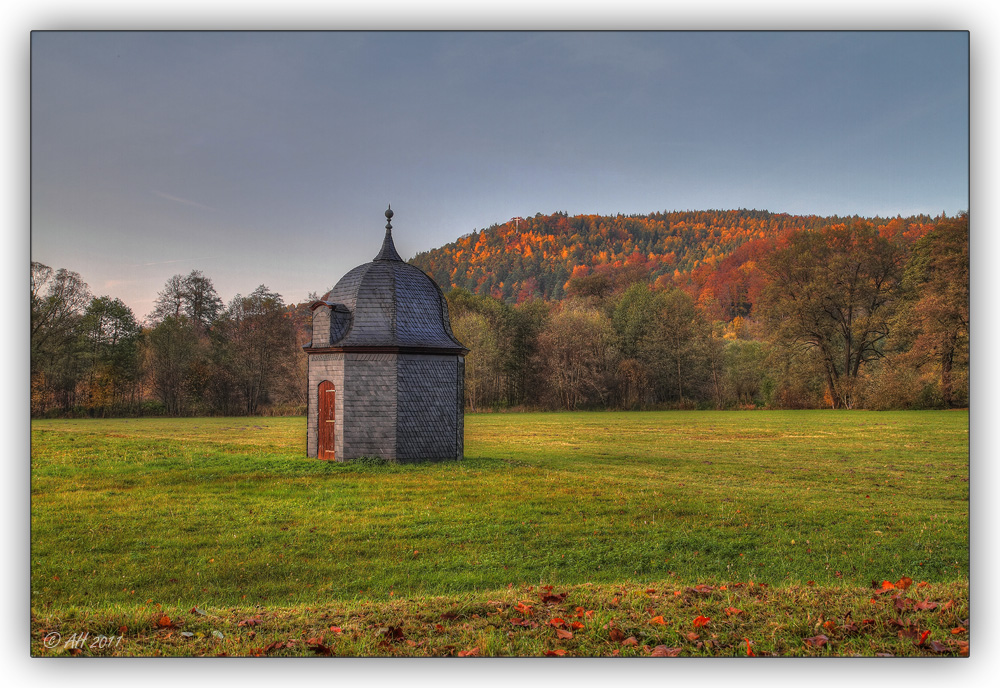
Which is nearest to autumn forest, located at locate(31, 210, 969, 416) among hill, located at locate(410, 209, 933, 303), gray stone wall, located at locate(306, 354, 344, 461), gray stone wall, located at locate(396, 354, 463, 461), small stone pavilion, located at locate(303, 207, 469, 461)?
hill, located at locate(410, 209, 933, 303)

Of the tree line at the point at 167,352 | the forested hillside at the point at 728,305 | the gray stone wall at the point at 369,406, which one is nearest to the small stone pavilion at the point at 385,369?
the gray stone wall at the point at 369,406

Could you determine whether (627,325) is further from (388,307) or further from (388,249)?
(388,307)

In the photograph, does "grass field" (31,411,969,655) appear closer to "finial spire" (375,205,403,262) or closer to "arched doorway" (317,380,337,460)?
"arched doorway" (317,380,337,460)

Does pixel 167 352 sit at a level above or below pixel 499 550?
above

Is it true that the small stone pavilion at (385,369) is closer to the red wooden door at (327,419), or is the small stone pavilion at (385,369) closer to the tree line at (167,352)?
the red wooden door at (327,419)

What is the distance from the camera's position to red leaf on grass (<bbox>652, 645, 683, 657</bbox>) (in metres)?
5.58

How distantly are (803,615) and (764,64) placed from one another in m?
6.91

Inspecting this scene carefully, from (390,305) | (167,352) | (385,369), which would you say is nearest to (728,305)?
(390,305)

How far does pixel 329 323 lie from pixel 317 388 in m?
1.82

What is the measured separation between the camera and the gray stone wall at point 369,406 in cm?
1525

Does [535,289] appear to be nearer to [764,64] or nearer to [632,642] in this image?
[764,64]

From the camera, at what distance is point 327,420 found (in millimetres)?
16047

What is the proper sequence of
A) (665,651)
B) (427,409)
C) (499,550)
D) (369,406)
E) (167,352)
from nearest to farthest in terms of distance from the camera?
(665,651)
(499,550)
(369,406)
(427,409)
(167,352)
